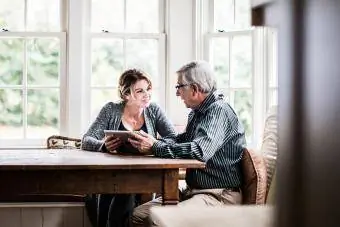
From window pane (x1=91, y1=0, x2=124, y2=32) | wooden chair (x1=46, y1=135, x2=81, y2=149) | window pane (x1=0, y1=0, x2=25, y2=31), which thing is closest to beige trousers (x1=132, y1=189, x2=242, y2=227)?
wooden chair (x1=46, y1=135, x2=81, y2=149)

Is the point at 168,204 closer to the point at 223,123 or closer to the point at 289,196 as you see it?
the point at 223,123

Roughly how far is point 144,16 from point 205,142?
1.92 metres

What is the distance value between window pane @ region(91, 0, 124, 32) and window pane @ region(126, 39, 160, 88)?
17cm

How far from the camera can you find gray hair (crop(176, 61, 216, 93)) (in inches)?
116

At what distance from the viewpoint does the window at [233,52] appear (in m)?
4.01

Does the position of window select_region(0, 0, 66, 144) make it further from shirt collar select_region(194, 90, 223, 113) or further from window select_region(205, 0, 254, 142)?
shirt collar select_region(194, 90, 223, 113)

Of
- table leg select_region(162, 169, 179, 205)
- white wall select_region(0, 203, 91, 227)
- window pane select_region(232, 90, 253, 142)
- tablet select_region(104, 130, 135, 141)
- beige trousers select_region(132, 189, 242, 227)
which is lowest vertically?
white wall select_region(0, 203, 91, 227)

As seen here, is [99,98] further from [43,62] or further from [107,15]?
[107,15]

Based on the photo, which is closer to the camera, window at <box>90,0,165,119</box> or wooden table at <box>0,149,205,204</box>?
wooden table at <box>0,149,205,204</box>

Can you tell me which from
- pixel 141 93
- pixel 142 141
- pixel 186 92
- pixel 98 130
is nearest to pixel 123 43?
pixel 141 93

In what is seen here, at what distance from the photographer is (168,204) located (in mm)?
2670

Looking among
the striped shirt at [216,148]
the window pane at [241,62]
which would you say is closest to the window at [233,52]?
the window pane at [241,62]

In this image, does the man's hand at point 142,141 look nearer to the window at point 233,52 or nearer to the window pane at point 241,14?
the window at point 233,52

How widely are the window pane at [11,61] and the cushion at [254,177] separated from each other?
7.26ft
